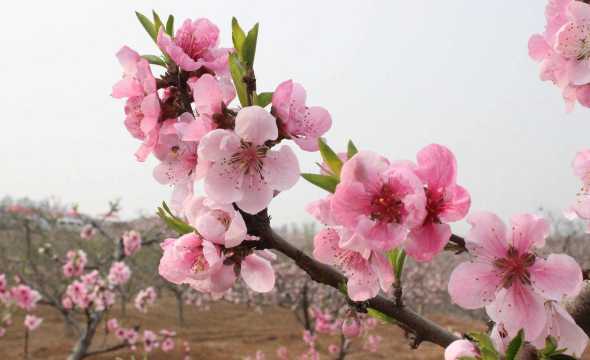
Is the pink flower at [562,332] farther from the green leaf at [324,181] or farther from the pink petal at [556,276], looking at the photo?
the green leaf at [324,181]

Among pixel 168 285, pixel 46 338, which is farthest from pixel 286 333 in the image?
pixel 46 338

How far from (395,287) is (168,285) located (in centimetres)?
1999

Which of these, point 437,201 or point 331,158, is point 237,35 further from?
point 437,201

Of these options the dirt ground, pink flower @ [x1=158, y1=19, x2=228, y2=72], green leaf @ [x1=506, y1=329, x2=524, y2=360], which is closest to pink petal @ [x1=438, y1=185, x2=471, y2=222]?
green leaf @ [x1=506, y1=329, x2=524, y2=360]

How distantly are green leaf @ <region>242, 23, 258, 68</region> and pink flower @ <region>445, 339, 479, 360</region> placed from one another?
73 centimetres

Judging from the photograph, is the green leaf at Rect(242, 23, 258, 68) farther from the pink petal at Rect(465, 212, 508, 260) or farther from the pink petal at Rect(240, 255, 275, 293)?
the pink petal at Rect(465, 212, 508, 260)

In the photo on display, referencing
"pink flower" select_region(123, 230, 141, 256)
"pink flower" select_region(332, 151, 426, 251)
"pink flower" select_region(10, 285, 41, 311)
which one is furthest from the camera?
"pink flower" select_region(123, 230, 141, 256)

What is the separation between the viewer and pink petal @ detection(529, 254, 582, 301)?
0.86 m

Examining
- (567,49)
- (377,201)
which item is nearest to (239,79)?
(377,201)

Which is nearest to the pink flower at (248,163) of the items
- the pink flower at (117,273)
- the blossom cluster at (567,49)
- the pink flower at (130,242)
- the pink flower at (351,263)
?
the pink flower at (351,263)

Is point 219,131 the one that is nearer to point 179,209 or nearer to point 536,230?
point 179,209

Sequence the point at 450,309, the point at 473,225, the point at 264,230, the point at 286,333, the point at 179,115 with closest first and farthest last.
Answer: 1. the point at 473,225
2. the point at 264,230
3. the point at 179,115
4. the point at 286,333
5. the point at 450,309

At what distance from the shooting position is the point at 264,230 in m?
1.00

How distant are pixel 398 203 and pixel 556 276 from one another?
1.09 ft
